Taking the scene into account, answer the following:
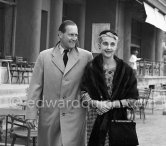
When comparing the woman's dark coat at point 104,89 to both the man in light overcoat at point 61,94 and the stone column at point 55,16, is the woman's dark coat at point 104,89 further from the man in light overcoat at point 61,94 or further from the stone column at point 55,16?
the stone column at point 55,16

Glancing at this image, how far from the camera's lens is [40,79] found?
3.98 meters

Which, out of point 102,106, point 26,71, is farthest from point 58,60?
point 26,71

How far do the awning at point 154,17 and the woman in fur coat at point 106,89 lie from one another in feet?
64.8

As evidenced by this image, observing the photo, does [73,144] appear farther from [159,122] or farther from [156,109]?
[156,109]

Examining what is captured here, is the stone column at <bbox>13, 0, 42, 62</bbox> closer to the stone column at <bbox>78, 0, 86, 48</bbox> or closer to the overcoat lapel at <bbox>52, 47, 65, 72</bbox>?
the stone column at <bbox>78, 0, 86, 48</bbox>

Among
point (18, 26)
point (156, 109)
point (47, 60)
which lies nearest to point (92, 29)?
point (18, 26)

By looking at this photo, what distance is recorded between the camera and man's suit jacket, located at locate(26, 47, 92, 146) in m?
3.85

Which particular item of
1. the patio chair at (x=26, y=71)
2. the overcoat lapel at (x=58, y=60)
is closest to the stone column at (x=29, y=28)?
the patio chair at (x=26, y=71)

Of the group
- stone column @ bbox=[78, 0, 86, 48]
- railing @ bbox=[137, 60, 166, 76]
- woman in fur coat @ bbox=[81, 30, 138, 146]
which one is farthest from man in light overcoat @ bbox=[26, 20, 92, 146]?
railing @ bbox=[137, 60, 166, 76]

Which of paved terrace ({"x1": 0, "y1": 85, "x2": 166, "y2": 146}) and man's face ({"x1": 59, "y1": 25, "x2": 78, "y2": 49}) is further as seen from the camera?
paved terrace ({"x1": 0, "y1": 85, "x2": 166, "y2": 146})

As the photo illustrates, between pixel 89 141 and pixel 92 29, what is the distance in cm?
2012

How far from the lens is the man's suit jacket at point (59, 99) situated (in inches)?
152

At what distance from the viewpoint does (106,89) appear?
11.7ft

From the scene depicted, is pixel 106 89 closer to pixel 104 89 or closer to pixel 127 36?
pixel 104 89
